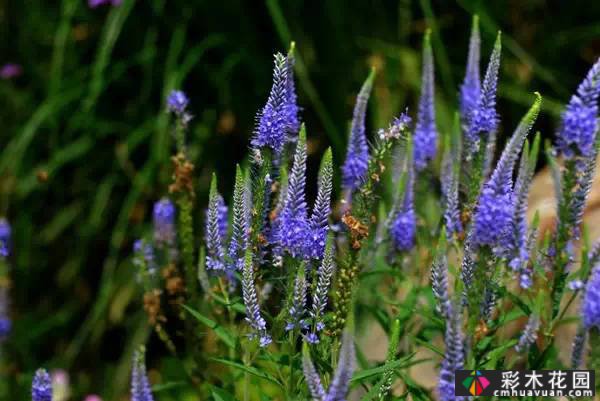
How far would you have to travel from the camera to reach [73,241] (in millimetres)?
5172

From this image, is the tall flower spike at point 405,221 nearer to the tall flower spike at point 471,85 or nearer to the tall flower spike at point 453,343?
the tall flower spike at point 471,85

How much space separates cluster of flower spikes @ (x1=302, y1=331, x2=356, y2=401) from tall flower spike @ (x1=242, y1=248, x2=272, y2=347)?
0.28 m

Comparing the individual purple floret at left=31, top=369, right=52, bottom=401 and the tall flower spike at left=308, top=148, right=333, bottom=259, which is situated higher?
the tall flower spike at left=308, top=148, right=333, bottom=259

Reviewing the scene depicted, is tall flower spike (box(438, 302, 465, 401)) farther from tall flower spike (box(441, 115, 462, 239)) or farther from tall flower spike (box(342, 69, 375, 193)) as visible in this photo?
tall flower spike (box(342, 69, 375, 193))

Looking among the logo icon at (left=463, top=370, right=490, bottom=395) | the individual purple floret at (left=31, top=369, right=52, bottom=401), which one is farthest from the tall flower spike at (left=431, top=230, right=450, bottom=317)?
the individual purple floret at (left=31, top=369, right=52, bottom=401)

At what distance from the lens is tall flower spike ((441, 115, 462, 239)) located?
91.7 inches

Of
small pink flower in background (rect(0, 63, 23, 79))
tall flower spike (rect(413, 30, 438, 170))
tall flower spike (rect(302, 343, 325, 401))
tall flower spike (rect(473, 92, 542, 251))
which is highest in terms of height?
small pink flower in background (rect(0, 63, 23, 79))

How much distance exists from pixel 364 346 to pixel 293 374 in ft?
5.68

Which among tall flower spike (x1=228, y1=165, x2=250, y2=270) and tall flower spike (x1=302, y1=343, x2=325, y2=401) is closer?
tall flower spike (x1=302, y1=343, x2=325, y2=401)

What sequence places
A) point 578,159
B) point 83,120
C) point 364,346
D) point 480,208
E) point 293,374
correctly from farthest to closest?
point 83,120
point 364,346
point 293,374
point 578,159
point 480,208

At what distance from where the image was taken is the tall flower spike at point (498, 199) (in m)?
1.72

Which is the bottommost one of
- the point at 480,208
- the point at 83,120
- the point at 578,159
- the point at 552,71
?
the point at 480,208

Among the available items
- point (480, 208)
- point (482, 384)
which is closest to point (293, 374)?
point (482, 384)

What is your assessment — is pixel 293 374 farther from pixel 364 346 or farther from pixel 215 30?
pixel 215 30
